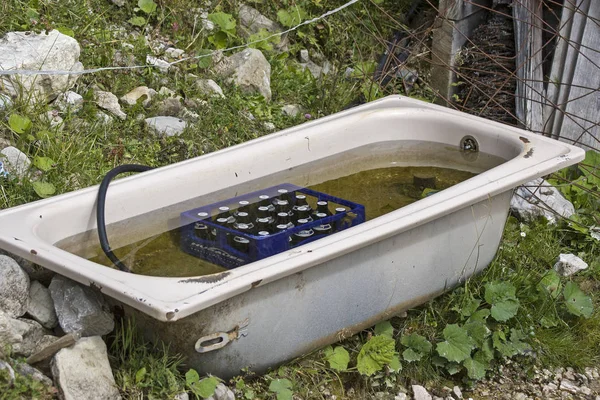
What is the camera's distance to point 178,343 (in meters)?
2.30

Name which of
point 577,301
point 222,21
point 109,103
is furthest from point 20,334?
point 222,21

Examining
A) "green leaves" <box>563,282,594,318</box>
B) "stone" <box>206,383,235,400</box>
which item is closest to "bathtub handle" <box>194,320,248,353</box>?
"stone" <box>206,383,235,400</box>

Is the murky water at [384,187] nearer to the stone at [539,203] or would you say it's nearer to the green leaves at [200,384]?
the stone at [539,203]

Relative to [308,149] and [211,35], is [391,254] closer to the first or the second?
[308,149]

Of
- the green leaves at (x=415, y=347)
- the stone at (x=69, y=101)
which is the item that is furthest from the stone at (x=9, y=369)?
the stone at (x=69, y=101)

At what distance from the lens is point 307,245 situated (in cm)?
237

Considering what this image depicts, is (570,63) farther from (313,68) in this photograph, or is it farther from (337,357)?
(337,357)

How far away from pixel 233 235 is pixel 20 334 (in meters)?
0.75

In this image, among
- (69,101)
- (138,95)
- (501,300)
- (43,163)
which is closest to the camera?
(501,300)

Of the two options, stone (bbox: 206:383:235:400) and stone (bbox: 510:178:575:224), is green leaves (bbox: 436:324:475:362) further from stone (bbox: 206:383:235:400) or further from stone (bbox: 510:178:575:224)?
stone (bbox: 510:178:575:224)

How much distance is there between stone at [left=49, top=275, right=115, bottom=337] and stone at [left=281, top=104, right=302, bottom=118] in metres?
2.05

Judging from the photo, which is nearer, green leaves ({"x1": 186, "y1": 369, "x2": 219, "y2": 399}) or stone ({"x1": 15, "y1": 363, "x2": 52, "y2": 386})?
stone ({"x1": 15, "y1": 363, "x2": 52, "y2": 386})

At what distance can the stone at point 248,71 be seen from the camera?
4207 mm

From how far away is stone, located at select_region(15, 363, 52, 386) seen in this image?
2188 mm
